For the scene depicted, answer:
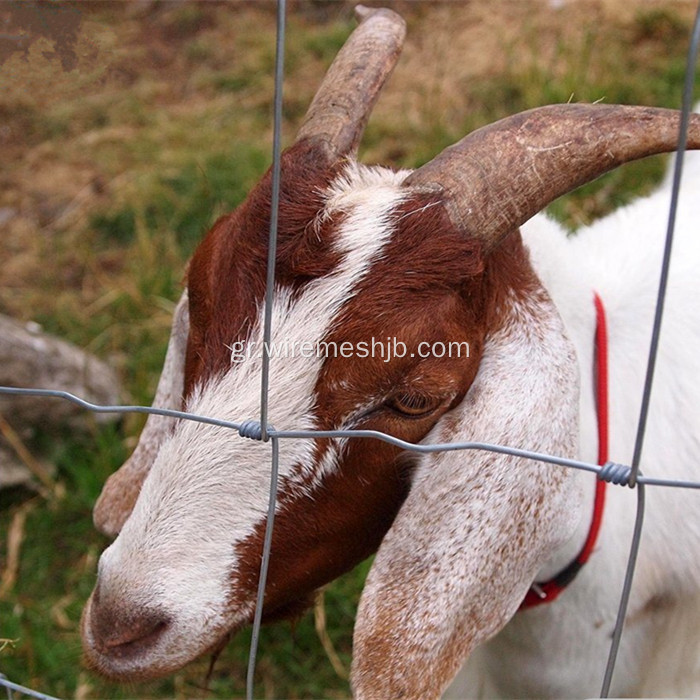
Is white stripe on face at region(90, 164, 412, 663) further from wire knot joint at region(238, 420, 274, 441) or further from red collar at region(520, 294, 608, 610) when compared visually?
red collar at region(520, 294, 608, 610)

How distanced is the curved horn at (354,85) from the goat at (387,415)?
0.04 meters

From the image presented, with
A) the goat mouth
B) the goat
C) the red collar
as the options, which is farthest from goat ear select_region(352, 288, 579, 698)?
the goat mouth

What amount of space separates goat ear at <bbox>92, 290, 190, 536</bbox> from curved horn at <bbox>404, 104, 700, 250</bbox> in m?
0.78

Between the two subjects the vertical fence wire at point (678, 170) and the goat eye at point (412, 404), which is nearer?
the vertical fence wire at point (678, 170)

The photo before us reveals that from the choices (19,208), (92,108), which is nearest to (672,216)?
(19,208)

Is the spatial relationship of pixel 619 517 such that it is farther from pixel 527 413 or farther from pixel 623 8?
pixel 623 8

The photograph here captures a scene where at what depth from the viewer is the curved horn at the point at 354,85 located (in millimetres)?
1966

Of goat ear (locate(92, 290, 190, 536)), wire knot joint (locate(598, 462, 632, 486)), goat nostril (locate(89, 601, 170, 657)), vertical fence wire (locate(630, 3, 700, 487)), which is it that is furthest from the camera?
goat ear (locate(92, 290, 190, 536))

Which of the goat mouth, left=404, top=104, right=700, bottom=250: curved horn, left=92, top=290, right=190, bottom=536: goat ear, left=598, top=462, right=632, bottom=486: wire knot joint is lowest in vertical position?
the goat mouth

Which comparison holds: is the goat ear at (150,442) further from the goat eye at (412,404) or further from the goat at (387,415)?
the goat eye at (412,404)

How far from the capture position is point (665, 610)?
216 centimetres

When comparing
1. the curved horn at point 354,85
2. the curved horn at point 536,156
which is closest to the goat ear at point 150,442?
the curved horn at point 354,85

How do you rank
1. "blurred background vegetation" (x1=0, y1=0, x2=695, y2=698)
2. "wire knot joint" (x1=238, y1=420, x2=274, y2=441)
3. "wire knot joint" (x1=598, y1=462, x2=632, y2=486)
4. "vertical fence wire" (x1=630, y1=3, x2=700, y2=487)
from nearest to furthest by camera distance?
"vertical fence wire" (x1=630, y1=3, x2=700, y2=487) → "wire knot joint" (x1=598, y1=462, x2=632, y2=486) → "wire knot joint" (x1=238, y1=420, x2=274, y2=441) → "blurred background vegetation" (x1=0, y1=0, x2=695, y2=698)

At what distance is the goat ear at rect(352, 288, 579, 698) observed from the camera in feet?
5.68
